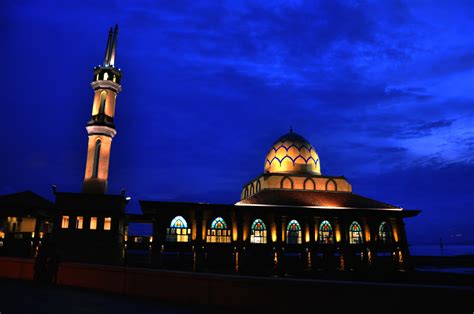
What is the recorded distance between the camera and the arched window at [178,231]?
1324 inches

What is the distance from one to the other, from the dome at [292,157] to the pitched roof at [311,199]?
3.99 metres

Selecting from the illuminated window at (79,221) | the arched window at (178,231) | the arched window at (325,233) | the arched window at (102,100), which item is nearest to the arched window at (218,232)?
the arched window at (178,231)

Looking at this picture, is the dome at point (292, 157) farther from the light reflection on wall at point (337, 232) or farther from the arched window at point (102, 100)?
the arched window at point (102, 100)

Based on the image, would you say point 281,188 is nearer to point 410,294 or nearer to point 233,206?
point 233,206

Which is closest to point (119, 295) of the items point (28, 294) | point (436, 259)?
point (28, 294)

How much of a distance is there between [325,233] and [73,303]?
31.7 meters

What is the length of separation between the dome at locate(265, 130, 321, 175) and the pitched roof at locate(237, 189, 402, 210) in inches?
157

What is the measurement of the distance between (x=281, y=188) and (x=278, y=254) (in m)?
→ 8.11

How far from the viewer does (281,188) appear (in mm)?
39750

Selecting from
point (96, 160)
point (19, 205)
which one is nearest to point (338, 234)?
point (96, 160)

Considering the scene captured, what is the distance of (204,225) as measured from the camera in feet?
112

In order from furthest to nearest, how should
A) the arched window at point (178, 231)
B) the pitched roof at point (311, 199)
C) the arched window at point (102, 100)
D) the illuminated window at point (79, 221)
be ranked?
the pitched roof at point (311, 199) → the arched window at point (102, 100) → the arched window at point (178, 231) → the illuminated window at point (79, 221)

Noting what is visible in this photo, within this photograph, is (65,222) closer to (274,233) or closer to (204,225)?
(204,225)

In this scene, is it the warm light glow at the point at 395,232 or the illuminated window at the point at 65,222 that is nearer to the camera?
the illuminated window at the point at 65,222
